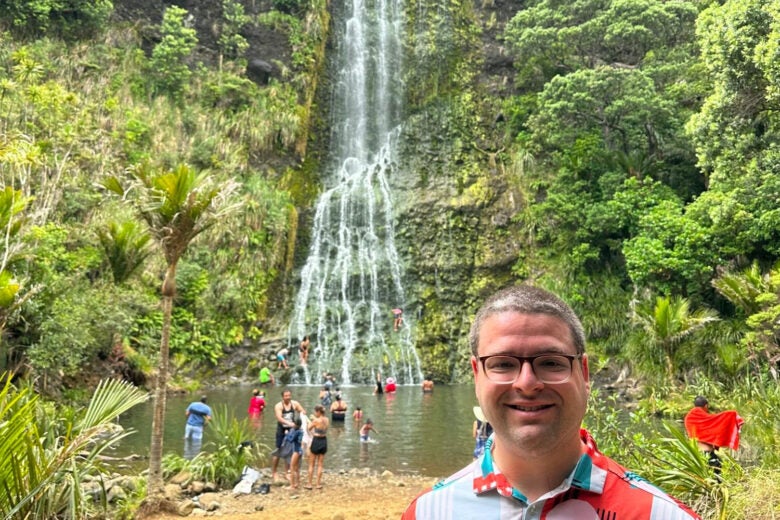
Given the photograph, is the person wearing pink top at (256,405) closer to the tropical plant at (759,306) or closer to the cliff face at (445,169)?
the cliff face at (445,169)

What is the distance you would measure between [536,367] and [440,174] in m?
26.5

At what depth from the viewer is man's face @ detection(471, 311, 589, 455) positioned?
4.53ft

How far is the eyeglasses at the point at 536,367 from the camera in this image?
142 cm

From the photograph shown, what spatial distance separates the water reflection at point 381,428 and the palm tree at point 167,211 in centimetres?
354

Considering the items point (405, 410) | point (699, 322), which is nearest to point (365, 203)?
point (405, 410)

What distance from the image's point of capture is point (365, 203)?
86.5 ft

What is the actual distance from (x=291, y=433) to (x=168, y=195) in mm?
3973

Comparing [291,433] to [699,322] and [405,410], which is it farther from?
[699,322]

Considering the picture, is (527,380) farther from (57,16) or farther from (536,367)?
(57,16)

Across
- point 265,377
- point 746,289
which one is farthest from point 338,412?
point 746,289

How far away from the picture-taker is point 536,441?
1373mm

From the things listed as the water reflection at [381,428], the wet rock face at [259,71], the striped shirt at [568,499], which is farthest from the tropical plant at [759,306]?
the wet rock face at [259,71]

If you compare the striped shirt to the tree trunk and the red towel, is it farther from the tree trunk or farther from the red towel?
the tree trunk

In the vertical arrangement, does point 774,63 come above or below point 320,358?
above
